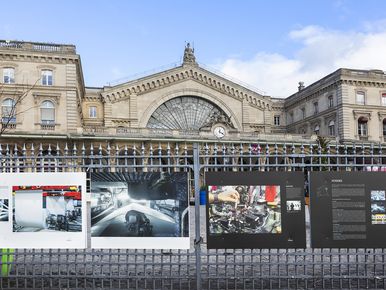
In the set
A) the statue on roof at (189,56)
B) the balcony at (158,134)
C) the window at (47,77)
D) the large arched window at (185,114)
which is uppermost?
the statue on roof at (189,56)

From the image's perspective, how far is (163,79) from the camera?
53.3 meters

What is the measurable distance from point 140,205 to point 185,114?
46.9 m

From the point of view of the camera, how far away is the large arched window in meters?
53.2

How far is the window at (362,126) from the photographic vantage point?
51.8m

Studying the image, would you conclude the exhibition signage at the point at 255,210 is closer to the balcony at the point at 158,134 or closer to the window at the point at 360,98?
the balcony at the point at 158,134

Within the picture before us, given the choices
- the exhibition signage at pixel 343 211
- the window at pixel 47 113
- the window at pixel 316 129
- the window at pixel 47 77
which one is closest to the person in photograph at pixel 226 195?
the exhibition signage at pixel 343 211

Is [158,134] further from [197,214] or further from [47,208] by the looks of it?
[197,214]

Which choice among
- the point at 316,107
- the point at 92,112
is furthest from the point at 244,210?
the point at 316,107

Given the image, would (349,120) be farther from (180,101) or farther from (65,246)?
(65,246)

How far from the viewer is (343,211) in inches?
293

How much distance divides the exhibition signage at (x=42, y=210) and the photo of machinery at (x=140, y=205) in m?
0.32

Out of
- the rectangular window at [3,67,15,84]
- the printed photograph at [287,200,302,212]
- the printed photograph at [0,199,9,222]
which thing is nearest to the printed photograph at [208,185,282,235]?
the printed photograph at [287,200,302,212]

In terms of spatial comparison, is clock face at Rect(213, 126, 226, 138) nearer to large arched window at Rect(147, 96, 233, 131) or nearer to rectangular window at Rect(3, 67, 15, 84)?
large arched window at Rect(147, 96, 233, 131)

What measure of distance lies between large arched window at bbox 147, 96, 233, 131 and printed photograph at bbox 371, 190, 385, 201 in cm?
4482
